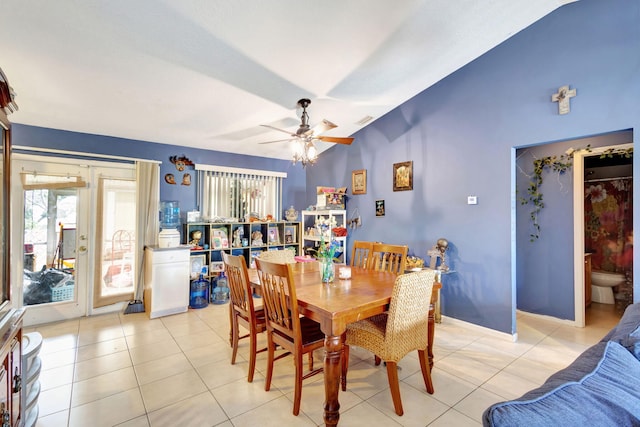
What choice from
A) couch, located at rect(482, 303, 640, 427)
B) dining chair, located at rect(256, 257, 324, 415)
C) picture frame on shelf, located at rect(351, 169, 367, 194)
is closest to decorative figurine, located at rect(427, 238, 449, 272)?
picture frame on shelf, located at rect(351, 169, 367, 194)

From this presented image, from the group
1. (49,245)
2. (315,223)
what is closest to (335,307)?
(315,223)

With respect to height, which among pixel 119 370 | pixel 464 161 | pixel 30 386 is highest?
pixel 464 161

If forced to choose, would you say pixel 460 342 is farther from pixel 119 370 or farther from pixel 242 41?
pixel 242 41

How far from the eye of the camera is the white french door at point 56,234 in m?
3.22

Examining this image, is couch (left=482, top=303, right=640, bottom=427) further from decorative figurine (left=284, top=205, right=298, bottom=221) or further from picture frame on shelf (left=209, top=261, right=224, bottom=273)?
decorative figurine (left=284, top=205, right=298, bottom=221)

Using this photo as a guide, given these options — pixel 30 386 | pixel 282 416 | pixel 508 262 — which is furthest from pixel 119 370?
pixel 508 262

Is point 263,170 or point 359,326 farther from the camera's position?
point 263,170

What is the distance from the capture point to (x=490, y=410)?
684 millimetres

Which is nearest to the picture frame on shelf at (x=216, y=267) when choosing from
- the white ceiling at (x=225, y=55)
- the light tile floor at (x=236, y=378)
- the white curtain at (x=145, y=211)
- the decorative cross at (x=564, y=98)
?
the white curtain at (x=145, y=211)

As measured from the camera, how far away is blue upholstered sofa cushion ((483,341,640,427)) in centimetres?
67

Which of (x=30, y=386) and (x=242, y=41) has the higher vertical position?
(x=242, y=41)

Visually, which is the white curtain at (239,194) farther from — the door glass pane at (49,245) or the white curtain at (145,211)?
the door glass pane at (49,245)

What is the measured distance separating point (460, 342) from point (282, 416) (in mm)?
1992

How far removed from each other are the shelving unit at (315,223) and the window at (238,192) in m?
0.55
